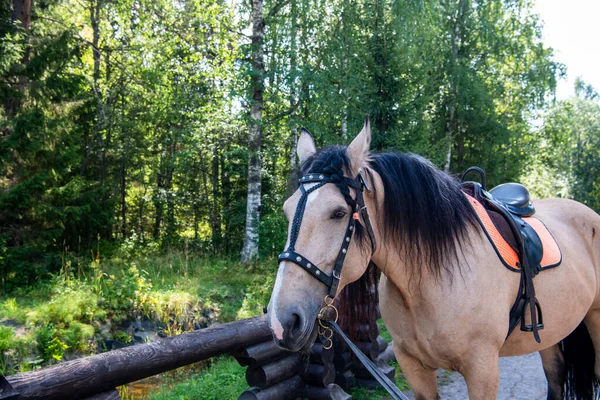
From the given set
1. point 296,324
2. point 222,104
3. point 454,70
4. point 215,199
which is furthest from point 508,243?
point 454,70

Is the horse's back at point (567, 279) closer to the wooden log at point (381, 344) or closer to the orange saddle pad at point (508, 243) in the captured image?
the orange saddle pad at point (508, 243)

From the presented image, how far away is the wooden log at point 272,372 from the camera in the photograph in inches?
149

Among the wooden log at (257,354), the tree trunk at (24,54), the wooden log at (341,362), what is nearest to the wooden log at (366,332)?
the wooden log at (341,362)

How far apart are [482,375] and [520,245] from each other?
80 centimetres

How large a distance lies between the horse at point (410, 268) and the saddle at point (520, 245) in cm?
7

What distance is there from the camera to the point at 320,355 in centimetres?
419

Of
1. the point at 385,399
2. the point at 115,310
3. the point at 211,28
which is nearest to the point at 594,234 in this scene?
the point at 385,399

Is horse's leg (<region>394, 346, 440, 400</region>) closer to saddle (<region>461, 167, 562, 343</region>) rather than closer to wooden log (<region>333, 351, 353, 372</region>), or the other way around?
saddle (<region>461, 167, 562, 343</region>)

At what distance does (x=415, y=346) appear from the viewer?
230 centimetres

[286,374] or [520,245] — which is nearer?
[520,245]

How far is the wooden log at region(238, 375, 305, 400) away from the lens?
3682 millimetres

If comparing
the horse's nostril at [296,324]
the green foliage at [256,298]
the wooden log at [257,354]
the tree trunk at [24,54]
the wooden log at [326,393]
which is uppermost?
the tree trunk at [24,54]

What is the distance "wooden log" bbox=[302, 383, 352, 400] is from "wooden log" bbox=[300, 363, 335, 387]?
0.14ft

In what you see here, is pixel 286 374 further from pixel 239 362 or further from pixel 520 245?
pixel 520 245
